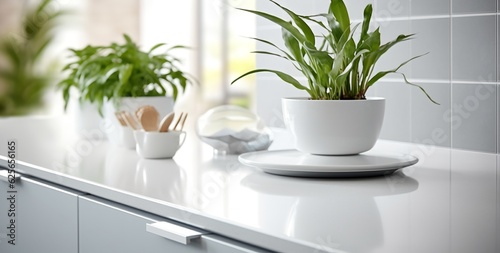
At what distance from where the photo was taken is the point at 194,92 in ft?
23.8

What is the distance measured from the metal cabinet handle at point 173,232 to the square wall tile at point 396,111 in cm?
93

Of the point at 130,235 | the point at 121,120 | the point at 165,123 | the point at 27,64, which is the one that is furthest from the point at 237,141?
the point at 27,64

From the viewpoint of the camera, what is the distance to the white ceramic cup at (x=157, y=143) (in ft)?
5.19

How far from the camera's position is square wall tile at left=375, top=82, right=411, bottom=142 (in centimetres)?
184

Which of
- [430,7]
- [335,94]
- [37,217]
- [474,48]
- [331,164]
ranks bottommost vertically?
[37,217]

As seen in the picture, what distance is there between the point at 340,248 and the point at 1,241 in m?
1.13

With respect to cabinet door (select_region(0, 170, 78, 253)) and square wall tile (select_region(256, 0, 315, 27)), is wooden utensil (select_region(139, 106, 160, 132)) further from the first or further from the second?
square wall tile (select_region(256, 0, 315, 27))

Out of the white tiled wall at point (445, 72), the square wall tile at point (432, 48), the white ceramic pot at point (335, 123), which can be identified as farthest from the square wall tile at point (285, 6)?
the white ceramic pot at point (335, 123)

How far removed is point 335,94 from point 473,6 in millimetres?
498

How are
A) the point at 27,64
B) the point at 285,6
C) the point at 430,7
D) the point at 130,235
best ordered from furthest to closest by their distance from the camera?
the point at 27,64, the point at 285,6, the point at 430,7, the point at 130,235

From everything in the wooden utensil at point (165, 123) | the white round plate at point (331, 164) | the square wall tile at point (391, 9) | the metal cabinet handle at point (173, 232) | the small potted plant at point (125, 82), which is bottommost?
the metal cabinet handle at point (173, 232)

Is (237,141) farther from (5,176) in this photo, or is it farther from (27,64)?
(27,64)

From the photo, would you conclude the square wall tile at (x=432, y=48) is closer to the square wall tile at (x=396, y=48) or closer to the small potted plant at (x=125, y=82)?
the square wall tile at (x=396, y=48)

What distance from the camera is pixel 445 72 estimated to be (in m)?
1.72
